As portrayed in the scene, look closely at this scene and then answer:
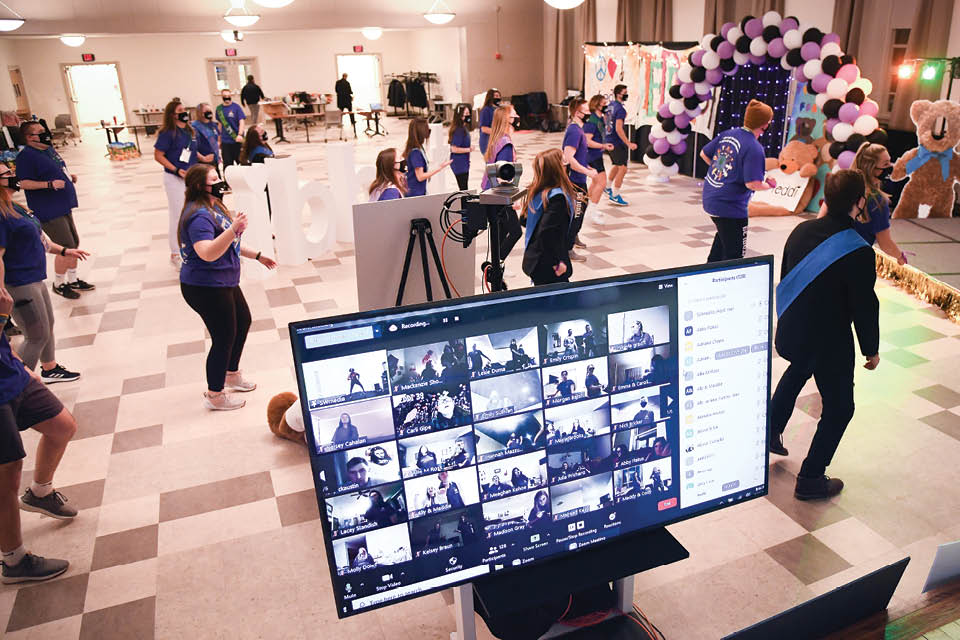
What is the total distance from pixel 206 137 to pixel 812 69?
657cm

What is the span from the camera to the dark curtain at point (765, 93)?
8594 mm

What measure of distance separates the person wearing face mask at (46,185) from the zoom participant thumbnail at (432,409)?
5.02 m

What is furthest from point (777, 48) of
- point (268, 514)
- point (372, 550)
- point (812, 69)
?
point (372, 550)

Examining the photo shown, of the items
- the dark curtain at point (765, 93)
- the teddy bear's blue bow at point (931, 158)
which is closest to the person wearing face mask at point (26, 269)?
the teddy bear's blue bow at point (931, 158)

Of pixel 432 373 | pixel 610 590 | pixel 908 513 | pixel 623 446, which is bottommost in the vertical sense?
pixel 908 513

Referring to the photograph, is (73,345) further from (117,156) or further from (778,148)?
(117,156)

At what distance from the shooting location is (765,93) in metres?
8.85

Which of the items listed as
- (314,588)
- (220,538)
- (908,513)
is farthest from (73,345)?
(908,513)

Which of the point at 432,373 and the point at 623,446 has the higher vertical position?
the point at 432,373

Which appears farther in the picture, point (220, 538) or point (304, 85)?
point (304, 85)

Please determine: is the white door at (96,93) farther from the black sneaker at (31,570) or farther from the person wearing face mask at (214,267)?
the black sneaker at (31,570)

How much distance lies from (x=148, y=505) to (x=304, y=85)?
72.5ft

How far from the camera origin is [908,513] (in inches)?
119

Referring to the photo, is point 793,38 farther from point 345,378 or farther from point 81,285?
point 345,378
